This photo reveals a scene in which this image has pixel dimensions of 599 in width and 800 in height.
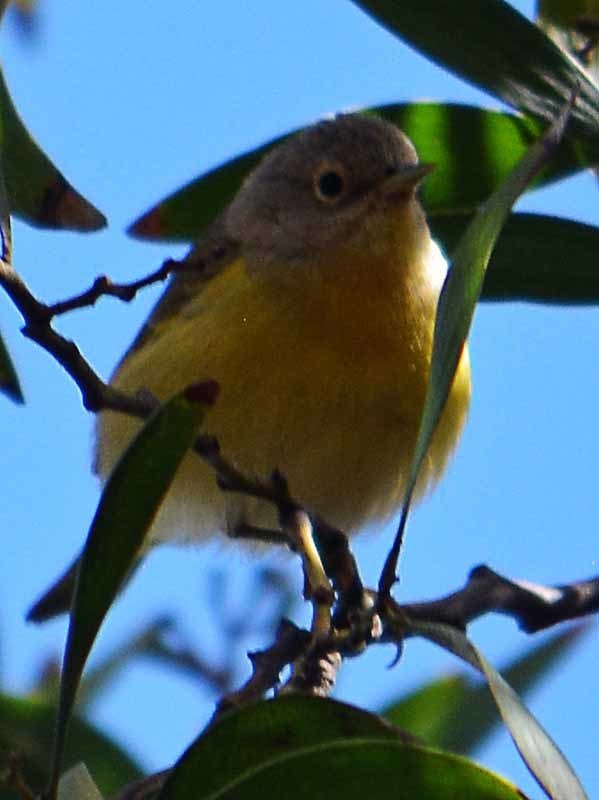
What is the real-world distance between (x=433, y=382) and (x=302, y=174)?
2544mm

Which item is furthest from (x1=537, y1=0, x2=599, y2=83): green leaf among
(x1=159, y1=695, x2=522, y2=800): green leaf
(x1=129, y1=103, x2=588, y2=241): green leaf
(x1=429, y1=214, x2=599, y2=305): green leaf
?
(x1=159, y1=695, x2=522, y2=800): green leaf

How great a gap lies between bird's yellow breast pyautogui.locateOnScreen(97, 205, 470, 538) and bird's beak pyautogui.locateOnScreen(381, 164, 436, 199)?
8 cm

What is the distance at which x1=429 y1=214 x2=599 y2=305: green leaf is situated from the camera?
330cm

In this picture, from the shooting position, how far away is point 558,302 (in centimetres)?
338

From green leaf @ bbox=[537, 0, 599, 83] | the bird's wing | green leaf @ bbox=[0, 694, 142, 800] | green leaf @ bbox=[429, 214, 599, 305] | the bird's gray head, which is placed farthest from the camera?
the bird's wing

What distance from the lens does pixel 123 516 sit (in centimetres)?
191

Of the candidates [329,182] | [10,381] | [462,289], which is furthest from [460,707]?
[329,182]

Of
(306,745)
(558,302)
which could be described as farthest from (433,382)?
(558,302)

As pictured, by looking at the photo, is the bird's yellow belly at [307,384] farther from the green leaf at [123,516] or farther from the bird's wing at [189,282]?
the green leaf at [123,516]

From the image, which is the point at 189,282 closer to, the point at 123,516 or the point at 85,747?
the point at 85,747

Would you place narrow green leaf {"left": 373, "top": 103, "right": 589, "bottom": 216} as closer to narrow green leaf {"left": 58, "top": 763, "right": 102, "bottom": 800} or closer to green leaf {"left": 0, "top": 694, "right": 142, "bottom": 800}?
green leaf {"left": 0, "top": 694, "right": 142, "bottom": 800}

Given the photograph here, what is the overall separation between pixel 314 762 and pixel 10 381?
1.13 meters

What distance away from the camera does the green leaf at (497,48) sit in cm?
288

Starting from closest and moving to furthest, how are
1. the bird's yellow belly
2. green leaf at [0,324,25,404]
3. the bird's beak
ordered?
green leaf at [0,324,25,404] < the bird's yellow belly < the bird's beak
